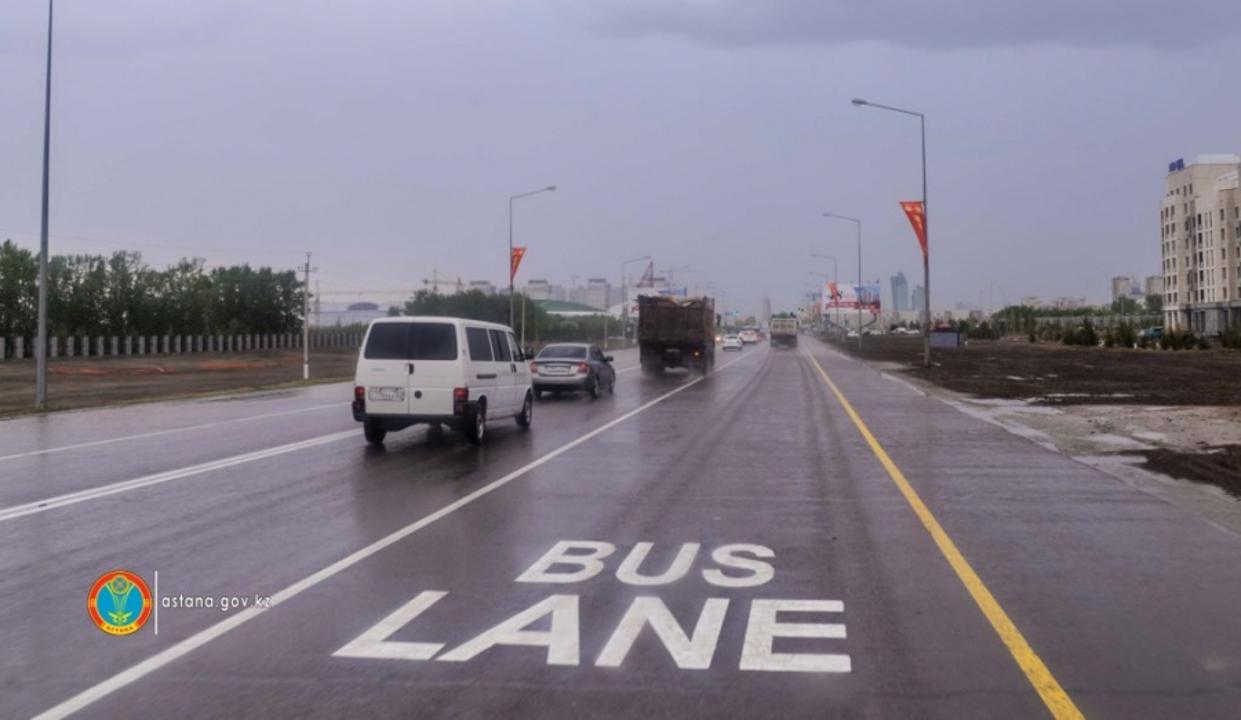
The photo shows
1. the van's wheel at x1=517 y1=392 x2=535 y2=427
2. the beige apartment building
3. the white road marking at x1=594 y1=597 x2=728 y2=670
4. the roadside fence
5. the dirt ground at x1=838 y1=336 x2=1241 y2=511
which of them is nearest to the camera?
the white road marking at x1=594 y1=597 x2=728 y2=670

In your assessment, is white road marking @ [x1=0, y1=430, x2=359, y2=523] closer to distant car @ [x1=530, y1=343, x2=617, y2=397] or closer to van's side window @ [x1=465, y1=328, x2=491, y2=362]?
van's side window @ [x1=465, y1=328, x2=491, y2=362]

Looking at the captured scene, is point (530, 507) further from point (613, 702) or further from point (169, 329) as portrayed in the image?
point (169, 329)

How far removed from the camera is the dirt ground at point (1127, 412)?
48.2 ft

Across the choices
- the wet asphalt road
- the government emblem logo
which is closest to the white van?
the wet asphalt road

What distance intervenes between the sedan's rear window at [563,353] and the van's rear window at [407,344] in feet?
41.6

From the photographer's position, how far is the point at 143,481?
13086mm

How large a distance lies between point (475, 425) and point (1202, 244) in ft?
400

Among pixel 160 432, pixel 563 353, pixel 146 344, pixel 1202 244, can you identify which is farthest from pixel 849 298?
pixel 160 432

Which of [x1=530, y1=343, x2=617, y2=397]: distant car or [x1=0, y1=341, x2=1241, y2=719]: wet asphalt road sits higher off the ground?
[x1=530, y1=343, x2=617, y2=397]: distant car

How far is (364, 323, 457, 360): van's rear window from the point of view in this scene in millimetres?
16719

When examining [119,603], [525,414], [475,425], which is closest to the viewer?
[119,603]

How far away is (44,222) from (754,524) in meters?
22.9

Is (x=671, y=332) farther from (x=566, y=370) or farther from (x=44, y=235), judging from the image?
(x=44, y=235)

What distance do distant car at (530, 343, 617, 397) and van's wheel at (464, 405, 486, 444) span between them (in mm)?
11196
